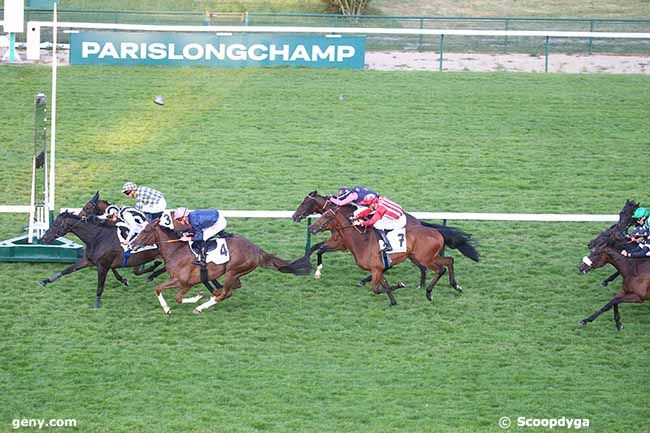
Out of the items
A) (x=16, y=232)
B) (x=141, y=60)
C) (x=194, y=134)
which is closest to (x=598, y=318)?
(x=16, y=232)

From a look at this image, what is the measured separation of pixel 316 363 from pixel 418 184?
6.23 meters

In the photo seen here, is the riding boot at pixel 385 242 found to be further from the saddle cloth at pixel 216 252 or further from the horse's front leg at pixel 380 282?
the saddle cloth at pixel 216 252

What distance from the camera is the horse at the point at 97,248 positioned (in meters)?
11.4

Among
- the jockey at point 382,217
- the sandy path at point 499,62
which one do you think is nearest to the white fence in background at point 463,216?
the jockey at point 382,217

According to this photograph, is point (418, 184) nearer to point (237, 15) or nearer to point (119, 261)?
point (119, 261)

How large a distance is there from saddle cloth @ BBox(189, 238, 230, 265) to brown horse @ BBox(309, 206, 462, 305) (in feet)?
3.58

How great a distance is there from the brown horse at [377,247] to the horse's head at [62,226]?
7.79 feet

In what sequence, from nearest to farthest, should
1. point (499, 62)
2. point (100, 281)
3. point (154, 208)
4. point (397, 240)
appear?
point (100, 281)
point (397, 240)
point (154, 208)
point (499, 62)

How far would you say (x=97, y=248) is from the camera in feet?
37.4

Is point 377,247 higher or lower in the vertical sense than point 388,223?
lower

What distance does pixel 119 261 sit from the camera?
11.5 meters

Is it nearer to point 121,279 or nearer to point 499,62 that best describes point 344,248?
point 121,279

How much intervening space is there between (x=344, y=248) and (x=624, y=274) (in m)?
2.85

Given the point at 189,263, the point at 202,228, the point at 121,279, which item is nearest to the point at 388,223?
the point at 202,228
